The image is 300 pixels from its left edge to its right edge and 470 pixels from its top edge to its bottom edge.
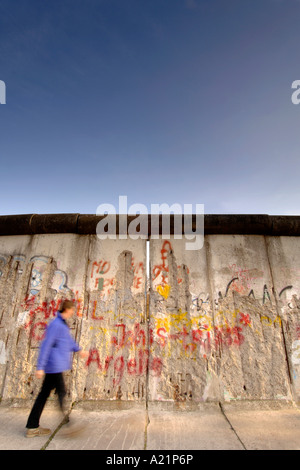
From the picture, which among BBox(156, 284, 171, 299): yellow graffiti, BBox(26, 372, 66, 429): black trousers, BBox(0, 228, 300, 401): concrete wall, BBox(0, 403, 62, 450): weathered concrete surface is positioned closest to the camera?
BBox(0, 403, 62, 450): weathered concrete surface

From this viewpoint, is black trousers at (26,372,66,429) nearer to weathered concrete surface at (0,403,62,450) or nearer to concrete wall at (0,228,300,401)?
weathered concrete surface at (0,403,62,450)

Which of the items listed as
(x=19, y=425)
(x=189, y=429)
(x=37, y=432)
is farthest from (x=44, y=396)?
(x=189, y=429)

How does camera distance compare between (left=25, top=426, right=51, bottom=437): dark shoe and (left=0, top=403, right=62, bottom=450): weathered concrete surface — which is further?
(left=25, top=426, right=51, bottom=437): dark shoe

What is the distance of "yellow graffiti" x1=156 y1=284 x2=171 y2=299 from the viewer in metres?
4.54

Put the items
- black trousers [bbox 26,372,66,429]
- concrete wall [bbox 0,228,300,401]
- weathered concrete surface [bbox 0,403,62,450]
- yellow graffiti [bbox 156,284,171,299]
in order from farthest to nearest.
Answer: yellow graffiti [bbox 156,284,171,299]
concrete wall [bbox 0,228,300,401]
black trousers [bbox 26,372,66,429]
weathered concrete surface [bbox 0,403,62,450]

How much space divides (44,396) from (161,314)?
2.08 meters

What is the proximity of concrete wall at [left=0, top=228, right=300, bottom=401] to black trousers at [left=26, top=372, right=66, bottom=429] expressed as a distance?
114cm

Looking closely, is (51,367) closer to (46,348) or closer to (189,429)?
(46,348)

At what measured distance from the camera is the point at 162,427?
331cm

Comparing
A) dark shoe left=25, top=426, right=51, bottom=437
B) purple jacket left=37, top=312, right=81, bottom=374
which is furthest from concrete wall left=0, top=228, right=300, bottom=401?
purple jacket left=37, top=312, right=81, bottom=374

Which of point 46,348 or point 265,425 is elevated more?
point 46,348

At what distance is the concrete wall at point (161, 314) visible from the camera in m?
4.14

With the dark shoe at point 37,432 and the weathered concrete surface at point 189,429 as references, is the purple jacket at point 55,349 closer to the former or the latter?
the dark shoe at point 37,432
